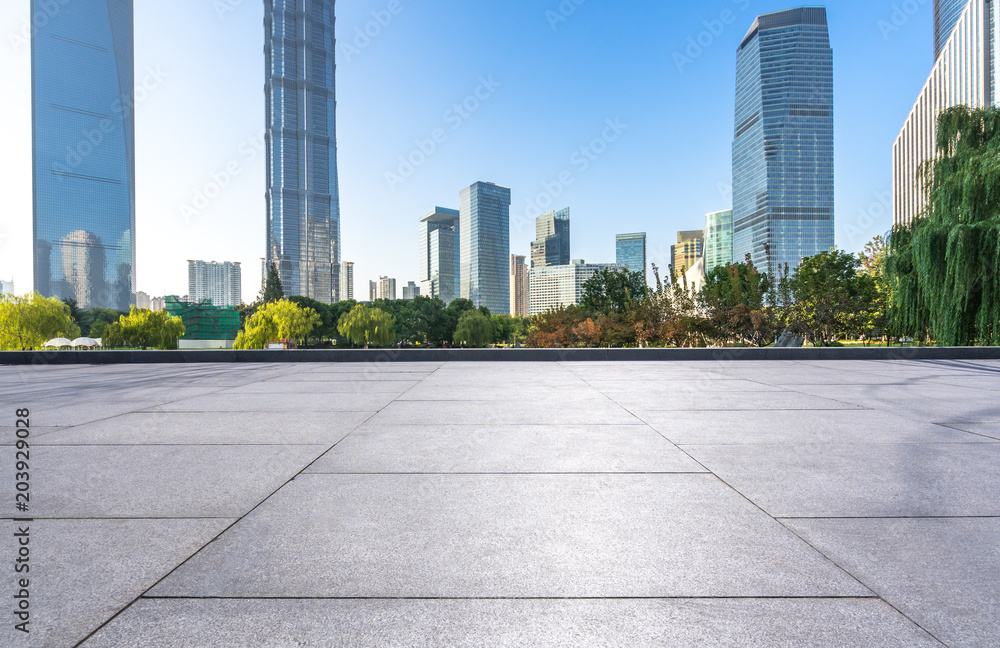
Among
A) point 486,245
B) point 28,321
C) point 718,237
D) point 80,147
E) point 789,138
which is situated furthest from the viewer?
point 718,237

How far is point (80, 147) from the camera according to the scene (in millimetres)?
117625

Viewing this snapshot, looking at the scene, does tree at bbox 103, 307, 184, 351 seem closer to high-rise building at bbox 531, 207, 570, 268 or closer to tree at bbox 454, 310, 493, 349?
tree at bbox 454, 310, 493, 349

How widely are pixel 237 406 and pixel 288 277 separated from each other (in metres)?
180

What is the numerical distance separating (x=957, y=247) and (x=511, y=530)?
59.3 ft

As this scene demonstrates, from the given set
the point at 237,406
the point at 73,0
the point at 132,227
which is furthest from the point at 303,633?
the point at 73,0

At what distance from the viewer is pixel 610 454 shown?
4.01 m

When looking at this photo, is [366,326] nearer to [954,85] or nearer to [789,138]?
[954,85]

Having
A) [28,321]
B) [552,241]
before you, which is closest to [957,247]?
[28,321]

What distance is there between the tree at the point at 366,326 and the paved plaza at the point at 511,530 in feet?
197

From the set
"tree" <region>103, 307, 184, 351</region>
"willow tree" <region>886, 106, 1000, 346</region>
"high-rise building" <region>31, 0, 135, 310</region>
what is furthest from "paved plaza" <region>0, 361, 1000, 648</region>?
"high-rise building" <region>31, 0, 135, 310</region>

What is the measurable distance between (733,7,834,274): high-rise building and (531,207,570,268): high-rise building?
57.9 metres

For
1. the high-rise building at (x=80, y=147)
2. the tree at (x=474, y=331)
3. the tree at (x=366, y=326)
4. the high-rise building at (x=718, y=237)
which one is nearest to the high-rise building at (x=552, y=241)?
the high-rise building at (x=718, y=237)

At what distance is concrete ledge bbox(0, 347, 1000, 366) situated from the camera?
45.5 feet

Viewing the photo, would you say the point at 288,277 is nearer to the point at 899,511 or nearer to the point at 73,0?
the point at 73,0
